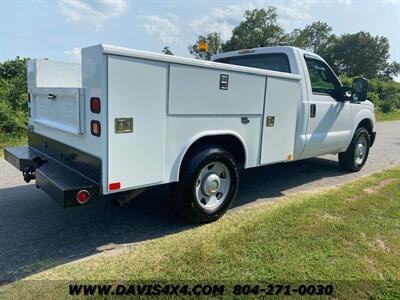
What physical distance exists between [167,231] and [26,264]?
1424 mm

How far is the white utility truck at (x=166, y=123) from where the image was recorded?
10.2ft

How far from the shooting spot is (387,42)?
6194cm

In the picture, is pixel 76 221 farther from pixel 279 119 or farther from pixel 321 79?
pixel 321 79

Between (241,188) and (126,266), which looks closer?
(126,266)

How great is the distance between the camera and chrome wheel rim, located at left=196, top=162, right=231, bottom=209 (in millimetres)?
3994

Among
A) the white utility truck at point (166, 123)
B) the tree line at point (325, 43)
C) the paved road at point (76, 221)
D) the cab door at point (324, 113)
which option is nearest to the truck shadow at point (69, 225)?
the paved road at point (76, 221)

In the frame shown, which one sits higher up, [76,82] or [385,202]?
[76,82]

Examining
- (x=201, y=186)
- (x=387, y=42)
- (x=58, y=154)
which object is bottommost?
(x=201, y=186)

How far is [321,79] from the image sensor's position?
224 inches

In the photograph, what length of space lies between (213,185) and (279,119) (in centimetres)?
141

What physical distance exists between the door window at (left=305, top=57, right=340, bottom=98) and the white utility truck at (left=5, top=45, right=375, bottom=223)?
3 centimetres

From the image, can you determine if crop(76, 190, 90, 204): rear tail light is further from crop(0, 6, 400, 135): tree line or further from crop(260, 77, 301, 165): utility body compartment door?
crop(0, 6, 400, 135): tree line

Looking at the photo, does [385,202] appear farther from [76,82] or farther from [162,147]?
[76,82]

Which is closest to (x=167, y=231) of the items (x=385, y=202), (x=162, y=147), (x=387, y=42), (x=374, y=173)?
(x=162, y=147)
